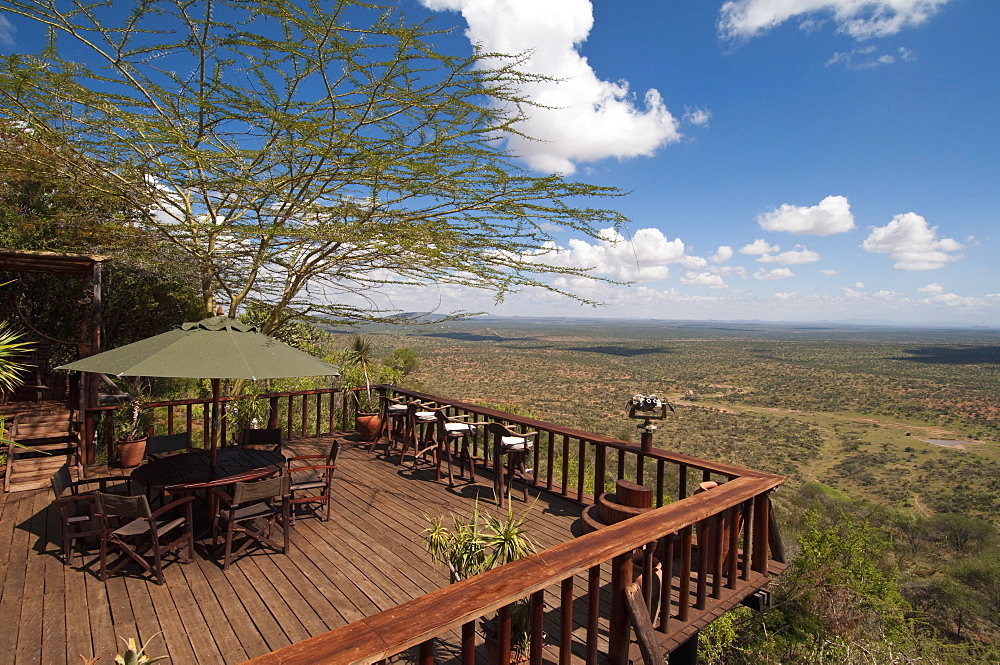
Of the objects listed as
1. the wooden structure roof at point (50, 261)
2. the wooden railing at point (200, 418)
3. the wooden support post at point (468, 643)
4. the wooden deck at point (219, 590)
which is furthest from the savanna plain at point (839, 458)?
the wooden support post at point (468, 643)

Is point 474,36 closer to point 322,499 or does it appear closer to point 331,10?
point 331,10

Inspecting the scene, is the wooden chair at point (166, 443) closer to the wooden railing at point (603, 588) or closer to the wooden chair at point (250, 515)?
the wooden chair at point (250, 515)

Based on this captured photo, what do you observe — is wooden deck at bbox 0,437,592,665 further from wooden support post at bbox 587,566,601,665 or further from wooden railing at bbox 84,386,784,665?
wooden support post at bbox 587,566,601,665

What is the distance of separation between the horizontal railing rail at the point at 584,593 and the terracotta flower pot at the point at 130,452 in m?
4.85

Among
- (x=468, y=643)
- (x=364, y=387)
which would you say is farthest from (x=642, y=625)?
(x=364, y=387)

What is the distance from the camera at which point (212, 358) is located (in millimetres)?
3189

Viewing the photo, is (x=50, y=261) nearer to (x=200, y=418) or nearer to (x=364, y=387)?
(x=364, y=387)

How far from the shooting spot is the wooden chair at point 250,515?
130 inches

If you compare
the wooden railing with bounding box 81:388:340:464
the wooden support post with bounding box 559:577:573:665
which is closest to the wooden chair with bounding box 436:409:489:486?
the wooden railing with bounding box 81:388:340:464

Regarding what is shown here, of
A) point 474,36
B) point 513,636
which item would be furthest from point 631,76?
point 513,636

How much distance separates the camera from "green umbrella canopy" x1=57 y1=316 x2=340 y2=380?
3.01 metres

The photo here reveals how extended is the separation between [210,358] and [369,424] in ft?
13.0

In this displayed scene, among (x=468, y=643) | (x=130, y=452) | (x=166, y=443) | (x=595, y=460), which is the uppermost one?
(x=468, y=643)

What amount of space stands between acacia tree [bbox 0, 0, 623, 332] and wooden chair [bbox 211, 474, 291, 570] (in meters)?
3.35
